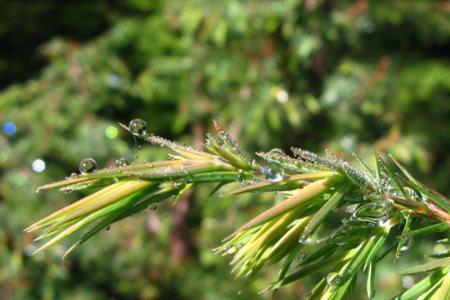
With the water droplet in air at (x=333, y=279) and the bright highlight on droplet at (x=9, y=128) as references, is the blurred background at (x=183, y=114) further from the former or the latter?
the water droplet in air at (x=333, y=279)

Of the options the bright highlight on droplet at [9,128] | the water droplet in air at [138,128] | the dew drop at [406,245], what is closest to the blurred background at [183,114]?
the bright highlight on droplet at [9,128]

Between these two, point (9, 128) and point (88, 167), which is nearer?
point (88, 167)

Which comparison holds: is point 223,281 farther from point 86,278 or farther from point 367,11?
point 367,11

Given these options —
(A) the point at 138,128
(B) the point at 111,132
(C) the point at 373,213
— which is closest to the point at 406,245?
(C) the point at 373,213

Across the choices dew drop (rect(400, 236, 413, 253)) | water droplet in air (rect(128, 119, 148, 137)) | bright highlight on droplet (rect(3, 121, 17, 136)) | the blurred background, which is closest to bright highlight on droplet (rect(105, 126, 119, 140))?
the blurred background

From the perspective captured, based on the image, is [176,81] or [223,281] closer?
[223,281]

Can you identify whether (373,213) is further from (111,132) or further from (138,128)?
(111,132)

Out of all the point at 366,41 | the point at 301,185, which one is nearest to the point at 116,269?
the point at 366,41

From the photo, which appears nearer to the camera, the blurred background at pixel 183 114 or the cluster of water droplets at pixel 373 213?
the cluster of water droplets at pixel 373 213
